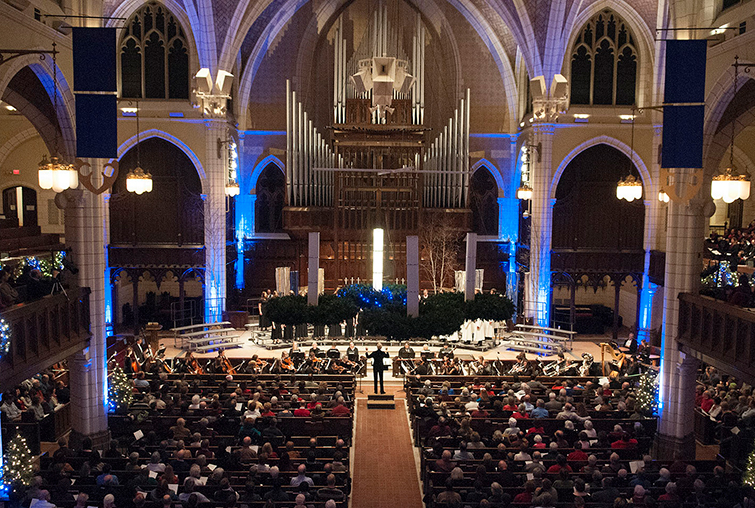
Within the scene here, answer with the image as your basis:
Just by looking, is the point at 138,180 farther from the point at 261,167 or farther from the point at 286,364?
the point at 261,167

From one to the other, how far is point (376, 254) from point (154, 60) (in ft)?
38.8

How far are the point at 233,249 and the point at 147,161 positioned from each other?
5123 mm

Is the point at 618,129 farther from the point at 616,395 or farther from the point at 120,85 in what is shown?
the point at 120,85

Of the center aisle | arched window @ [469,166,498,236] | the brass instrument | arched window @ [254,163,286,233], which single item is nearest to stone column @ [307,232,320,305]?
the center aisle

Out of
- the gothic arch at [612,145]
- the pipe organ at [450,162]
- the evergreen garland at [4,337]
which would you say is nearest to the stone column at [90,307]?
the evergreen garland at [4,337]

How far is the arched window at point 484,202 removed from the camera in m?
29.6

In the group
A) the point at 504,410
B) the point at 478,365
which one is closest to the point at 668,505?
the point at 504,410

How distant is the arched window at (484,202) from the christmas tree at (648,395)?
51.6 feet

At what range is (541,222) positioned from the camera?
24500 mm

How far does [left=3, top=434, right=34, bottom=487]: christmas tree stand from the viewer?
10336 mm

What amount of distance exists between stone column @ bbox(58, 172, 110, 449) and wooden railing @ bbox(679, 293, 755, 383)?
12105 mm

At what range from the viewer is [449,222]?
26.9 metres

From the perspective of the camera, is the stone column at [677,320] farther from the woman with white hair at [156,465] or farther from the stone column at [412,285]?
the woman with white hair at [156,465]

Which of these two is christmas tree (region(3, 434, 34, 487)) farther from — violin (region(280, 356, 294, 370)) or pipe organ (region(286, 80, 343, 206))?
pipe organ (region(286, 80, 343, 206))
